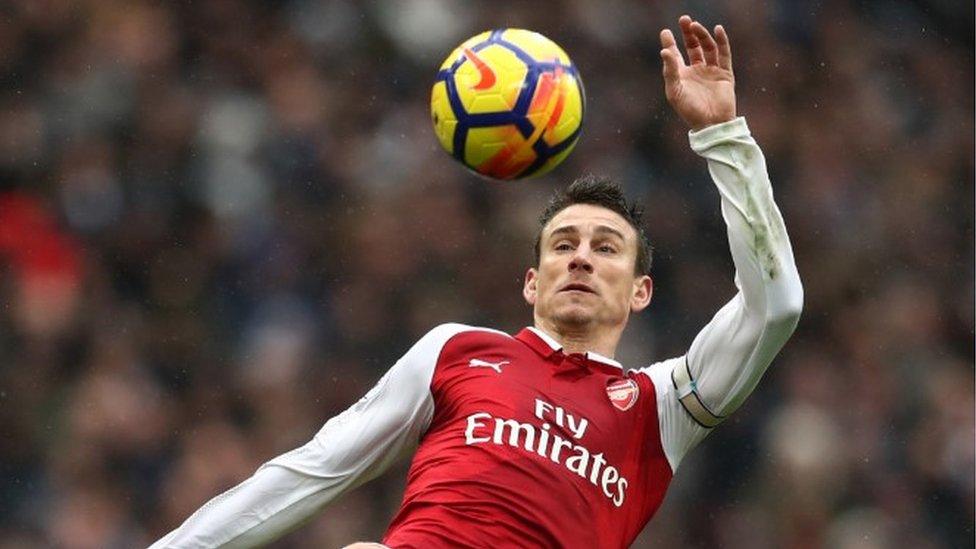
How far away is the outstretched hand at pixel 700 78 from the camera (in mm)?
4695

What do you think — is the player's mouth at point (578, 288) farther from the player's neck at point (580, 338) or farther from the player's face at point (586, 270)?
the player's neck at point (580, 338)

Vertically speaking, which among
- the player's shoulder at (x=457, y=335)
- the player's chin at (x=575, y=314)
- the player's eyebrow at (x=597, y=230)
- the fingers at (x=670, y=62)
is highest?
the fingers at (x=670, y=62)

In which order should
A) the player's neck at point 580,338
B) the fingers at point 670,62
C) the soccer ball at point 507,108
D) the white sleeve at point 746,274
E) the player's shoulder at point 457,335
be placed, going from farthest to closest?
the player's neck at point 580,338 < the player's shoulder at point 457,335 < the soccer ball at point 507,108 < the fingers at point 670,62 < the white sleeve at point 746,274

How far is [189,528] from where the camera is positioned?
4.75 m

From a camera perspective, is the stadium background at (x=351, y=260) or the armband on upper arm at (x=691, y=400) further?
the stadium background at (x=351, y=260)

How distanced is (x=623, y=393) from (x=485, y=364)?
0.41 meters

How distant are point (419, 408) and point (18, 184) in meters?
4.64

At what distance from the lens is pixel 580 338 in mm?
5102

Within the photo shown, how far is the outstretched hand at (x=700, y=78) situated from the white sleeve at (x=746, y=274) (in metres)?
0.05

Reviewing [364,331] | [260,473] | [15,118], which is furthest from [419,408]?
[15,118]

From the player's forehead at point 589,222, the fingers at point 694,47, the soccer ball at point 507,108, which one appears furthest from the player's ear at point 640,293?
the fingers at point 694,47

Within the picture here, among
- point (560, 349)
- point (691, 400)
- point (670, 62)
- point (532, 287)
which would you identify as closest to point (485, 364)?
point (560, 349)

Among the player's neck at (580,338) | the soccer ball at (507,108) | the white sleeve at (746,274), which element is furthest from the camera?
the player's neck at (580,338)

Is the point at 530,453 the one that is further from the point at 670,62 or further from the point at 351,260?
the point at 351,260
